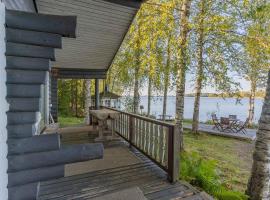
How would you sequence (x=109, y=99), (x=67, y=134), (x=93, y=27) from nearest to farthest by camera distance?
(x=93, y=27)
(x=67, y=134)
(x=109, y=99)

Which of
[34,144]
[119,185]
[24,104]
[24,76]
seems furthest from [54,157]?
[119,185]

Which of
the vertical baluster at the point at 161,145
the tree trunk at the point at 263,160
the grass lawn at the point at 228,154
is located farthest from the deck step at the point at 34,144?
the grass lawn at the point at 228,154

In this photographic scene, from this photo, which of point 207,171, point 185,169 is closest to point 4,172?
point 185,169

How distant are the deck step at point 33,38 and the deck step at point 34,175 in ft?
3.13

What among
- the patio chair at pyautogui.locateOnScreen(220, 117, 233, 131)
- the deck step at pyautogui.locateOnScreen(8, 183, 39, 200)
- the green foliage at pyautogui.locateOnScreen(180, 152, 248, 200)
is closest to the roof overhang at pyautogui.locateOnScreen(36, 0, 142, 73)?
the deck step at pyautogui.locateOnScreen(8, 183, 39, 200)

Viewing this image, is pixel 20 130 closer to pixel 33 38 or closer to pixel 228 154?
pixel 33 38

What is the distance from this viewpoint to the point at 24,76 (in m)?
1.58

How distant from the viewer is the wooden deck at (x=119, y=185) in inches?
115

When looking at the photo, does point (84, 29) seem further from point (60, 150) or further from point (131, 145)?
point (60, 150)

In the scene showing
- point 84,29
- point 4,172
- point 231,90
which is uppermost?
point 84,29

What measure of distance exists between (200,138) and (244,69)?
182 inches

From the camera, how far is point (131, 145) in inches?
204

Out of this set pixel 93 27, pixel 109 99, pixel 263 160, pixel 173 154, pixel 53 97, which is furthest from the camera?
pixel 109 99

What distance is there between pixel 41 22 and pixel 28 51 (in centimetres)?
24
